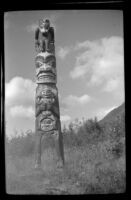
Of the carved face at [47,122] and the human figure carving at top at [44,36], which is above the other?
the human figure carving at top at [44,36]

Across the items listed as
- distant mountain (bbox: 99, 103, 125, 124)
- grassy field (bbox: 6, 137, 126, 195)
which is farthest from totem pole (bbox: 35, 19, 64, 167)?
distant mountain (bbox: 99, 103, 125, 124)

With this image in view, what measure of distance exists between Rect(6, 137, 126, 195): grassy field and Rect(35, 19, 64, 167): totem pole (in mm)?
325

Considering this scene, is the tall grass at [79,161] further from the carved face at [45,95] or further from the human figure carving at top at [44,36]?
the human figure carving at top at [44,36]

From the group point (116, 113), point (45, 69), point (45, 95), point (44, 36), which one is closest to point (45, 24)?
point (44, 36)

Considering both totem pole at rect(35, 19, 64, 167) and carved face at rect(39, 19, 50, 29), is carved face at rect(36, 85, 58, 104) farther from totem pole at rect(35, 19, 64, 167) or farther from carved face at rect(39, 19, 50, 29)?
carved face at rect(39, 19, 50, 29)

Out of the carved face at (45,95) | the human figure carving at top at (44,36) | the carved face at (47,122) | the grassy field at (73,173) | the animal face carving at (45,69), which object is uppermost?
the human figure carving at top at (44,36)

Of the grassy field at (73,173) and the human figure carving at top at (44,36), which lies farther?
the human figure carving at top at (44,36)

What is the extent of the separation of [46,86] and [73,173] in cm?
136

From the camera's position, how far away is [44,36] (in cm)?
522

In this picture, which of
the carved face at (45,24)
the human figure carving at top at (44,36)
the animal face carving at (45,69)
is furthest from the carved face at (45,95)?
the carved face at (45,24)

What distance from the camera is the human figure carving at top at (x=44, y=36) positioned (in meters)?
5.20

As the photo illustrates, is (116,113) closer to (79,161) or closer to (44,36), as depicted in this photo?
(79,161)
